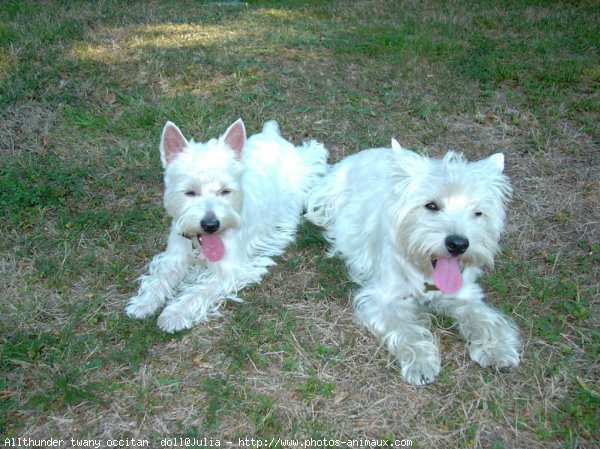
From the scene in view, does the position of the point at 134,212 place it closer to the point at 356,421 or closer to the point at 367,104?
the point at 356,421

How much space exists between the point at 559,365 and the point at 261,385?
1.99 m

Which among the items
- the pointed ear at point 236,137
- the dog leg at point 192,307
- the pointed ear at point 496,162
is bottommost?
the dog leg at point 192,307

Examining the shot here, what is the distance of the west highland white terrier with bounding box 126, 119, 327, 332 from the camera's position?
3.88 meters

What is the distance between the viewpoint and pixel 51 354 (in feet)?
11.3

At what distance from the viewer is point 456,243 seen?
127 inches

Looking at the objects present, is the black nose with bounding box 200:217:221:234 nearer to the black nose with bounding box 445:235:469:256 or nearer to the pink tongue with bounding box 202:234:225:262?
the pink tongue with bounding box 202:234:225:262

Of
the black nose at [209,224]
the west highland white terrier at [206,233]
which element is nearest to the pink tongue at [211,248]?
the west highland white terrier at [206,233]

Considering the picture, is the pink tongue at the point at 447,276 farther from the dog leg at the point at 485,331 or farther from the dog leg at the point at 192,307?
the dog leg at the point at 192,307

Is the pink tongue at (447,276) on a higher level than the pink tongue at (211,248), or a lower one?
higher

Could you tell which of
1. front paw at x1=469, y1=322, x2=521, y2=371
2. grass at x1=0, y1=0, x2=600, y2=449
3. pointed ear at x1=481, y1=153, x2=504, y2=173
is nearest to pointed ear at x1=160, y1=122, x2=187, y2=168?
grass at x1=0, y1=0, x2=600, y2=449

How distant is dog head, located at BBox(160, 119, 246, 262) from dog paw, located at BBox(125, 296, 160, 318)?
1.83ft

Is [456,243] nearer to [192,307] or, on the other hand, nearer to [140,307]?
[192,307]

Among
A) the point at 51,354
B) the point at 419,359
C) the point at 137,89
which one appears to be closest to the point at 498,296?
the point at 419,359

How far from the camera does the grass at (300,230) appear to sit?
3152 millimetres
